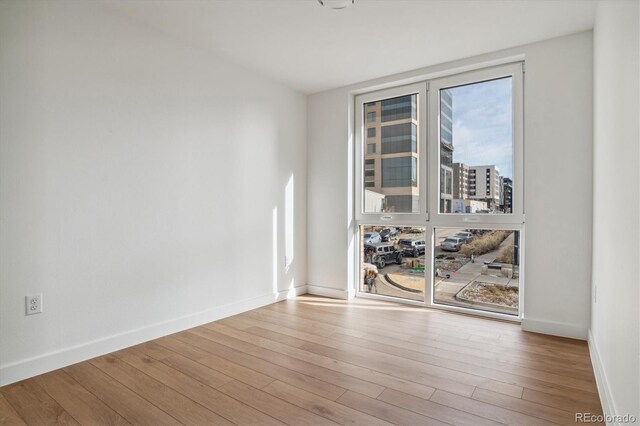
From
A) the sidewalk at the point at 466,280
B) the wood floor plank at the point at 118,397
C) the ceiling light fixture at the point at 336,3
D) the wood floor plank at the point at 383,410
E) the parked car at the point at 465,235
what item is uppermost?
the ceiling light fixture at the point at 336,3

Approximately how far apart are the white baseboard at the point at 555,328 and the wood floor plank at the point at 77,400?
2.96 m

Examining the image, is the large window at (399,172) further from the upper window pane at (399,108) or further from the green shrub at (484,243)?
the green shrub at (484,243)

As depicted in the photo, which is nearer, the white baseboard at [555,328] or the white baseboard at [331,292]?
the white baseboard at [555,328]

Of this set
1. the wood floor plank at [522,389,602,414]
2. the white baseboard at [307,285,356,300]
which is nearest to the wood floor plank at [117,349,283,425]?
the wood floor plank at [522,389,602,414]

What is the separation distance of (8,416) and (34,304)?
65 cm

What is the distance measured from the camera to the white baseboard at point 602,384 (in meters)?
1.69

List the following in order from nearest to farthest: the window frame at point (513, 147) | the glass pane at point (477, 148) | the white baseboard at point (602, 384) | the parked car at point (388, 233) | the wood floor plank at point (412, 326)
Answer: the white baseboard at point (602, 384)
the wood floor plank at point (412, 326)
the window frame at point (513, 147)
the glass pane at point (477, 148)
the parked car at point (388, 233)

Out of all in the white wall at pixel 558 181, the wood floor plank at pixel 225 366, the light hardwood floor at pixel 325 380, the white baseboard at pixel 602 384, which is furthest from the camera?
the white wall at pixel 558 181

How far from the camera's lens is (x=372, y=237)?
13.6 feet

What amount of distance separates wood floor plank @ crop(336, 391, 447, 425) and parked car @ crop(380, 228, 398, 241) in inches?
86.6

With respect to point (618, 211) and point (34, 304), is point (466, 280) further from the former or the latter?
point (34, 304)

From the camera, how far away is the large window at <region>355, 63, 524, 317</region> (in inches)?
130

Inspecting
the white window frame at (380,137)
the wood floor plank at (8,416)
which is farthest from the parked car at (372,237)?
the wood floor plank at (8,416)

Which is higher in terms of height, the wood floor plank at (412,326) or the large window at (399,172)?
the large window at (399,172)
